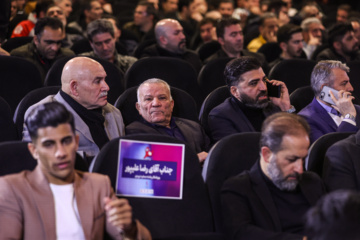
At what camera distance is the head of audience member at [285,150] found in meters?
2.78

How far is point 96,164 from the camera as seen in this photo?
2.81m

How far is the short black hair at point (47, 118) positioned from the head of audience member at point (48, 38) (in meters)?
3.08

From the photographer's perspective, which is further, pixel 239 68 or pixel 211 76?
pixel 211 76

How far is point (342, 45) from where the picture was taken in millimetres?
6289

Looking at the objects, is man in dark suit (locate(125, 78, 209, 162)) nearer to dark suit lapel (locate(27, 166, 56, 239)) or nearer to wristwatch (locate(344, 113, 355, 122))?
wristwatch (locate(344, 113, 355, 122))

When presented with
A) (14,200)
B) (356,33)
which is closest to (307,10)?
(356,33)

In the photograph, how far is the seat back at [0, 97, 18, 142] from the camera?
11.8 feet

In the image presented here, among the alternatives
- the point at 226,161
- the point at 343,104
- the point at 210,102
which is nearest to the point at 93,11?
the point at 210,102

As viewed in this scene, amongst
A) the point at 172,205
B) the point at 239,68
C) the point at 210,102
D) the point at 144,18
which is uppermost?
the point at 144,18

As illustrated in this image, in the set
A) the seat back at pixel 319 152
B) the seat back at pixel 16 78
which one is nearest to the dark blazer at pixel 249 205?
the seat back at pixel 319 152

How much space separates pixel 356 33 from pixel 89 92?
4.37m

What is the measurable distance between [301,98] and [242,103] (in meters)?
0.62

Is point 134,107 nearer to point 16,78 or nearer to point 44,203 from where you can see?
point 16,78

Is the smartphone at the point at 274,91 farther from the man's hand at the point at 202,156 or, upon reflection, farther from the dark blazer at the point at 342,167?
the dark blazer at the point at 342,167
